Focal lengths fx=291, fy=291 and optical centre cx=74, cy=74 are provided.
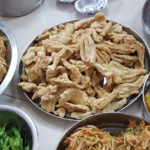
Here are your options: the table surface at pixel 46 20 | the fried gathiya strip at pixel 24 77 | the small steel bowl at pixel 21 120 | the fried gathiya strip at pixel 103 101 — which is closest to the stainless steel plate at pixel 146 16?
the table surface at pixel 46 20

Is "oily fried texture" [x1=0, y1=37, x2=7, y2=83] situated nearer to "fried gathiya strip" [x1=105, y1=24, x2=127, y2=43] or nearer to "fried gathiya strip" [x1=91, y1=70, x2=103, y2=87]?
"fried gathiya strip" [x1=91, y1=70, x2=103, y2=87]

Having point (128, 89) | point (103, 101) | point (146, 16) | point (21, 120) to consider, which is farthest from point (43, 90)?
point (146, 16)

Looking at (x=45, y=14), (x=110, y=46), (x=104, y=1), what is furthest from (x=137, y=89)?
(x=45, y=14)

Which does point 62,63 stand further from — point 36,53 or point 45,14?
point 45,14

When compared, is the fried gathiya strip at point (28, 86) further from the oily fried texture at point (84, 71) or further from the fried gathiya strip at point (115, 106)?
the fried gathiya strip at point (115, 106)

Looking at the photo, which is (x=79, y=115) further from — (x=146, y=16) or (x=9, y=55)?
(x=146, y=16)

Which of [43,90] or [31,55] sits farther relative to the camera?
[31,55]

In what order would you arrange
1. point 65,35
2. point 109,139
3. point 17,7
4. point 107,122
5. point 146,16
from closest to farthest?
point 109,139 < point 107,122 < point 65,35 < point 146,16 < point 17,7
